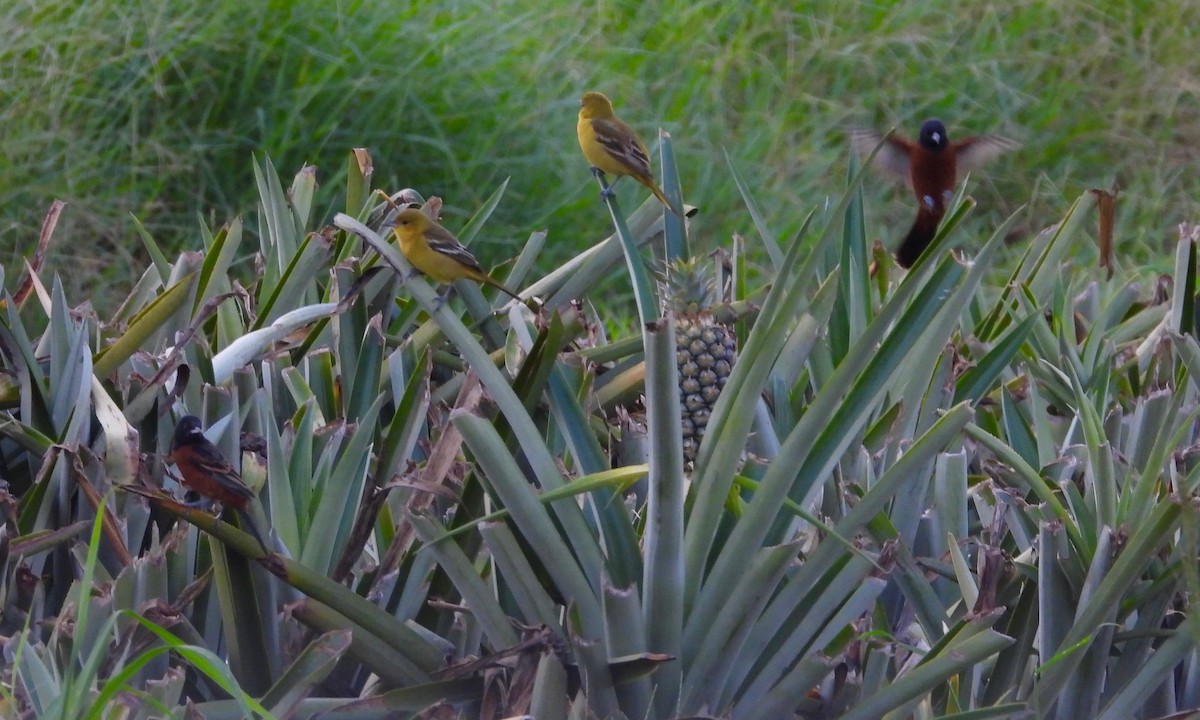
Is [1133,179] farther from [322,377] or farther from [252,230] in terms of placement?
[322,377]

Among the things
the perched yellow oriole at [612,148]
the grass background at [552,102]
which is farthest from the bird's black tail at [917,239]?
the grass background at [552,102]

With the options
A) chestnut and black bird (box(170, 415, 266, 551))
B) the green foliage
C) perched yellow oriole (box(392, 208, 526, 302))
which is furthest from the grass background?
chestnut and black bird (box(170, 415, 266, 551))

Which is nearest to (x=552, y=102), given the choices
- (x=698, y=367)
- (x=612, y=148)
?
(x=612, y=148)

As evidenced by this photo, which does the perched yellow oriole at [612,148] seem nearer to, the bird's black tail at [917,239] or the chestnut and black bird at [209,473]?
the bird's black tail at [917,239]

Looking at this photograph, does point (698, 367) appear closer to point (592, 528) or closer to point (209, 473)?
point (592, 528)

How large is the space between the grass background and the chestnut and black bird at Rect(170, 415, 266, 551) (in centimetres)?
271

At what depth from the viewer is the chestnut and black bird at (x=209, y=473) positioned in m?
1.56

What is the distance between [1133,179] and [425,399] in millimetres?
5615

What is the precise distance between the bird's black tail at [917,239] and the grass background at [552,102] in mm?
1655

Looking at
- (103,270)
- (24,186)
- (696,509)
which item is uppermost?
(696,509)

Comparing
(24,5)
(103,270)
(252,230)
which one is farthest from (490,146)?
(24,5)

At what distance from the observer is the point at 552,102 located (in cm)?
581

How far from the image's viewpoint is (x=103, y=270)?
210 inches

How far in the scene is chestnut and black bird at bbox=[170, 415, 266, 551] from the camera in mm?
1562
